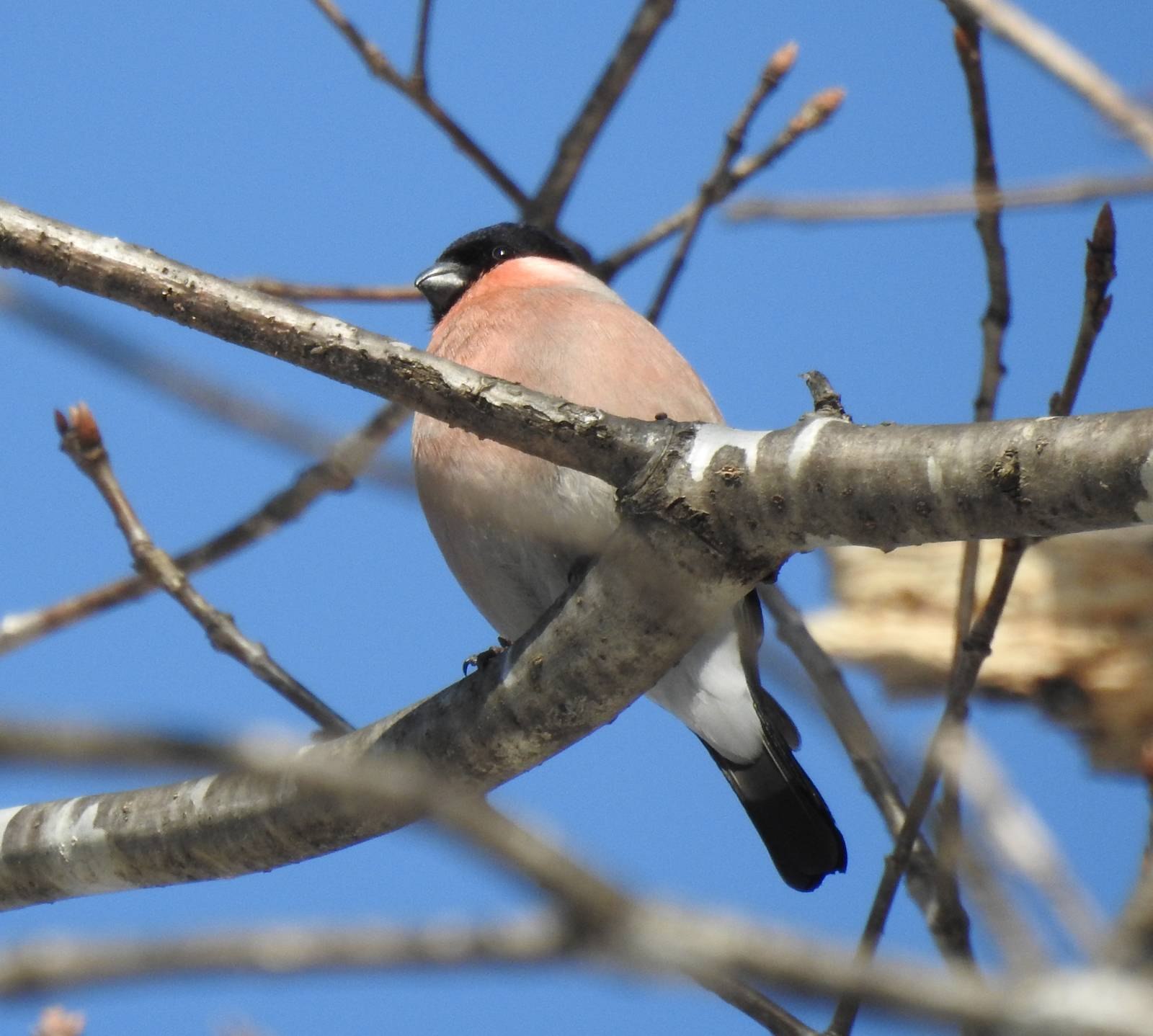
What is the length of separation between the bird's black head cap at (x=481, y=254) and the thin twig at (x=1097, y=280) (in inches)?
72.1

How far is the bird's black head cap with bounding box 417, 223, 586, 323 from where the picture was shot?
3.69 meters

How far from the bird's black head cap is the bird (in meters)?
0.48

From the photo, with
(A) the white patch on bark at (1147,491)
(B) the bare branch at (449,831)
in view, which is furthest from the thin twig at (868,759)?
(B) the bare branch at (449,831)

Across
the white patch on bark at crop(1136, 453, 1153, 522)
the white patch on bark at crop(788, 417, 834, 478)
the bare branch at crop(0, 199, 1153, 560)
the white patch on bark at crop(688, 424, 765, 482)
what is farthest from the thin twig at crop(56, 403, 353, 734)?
the white patch on bark at crop(1136, 453, 1153, 522)

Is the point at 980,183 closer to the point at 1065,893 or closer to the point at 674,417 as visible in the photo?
the point at 674,417

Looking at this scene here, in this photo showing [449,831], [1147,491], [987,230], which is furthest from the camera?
[987,230]

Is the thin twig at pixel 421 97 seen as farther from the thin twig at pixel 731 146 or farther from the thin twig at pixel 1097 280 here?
the thin twig at pixel 1097 280

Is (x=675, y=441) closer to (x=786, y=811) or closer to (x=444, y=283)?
(x=786, y=811)

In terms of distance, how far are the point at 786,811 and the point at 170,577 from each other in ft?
4.38

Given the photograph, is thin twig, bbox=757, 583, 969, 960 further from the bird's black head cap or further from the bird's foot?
the bird's black head cap

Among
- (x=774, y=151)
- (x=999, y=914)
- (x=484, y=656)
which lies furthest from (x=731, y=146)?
(x=999, y=914)

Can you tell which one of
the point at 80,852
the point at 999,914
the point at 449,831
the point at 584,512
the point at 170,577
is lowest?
the point at 449,831

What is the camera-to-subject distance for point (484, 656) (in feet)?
8.85

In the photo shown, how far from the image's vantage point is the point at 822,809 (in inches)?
117
